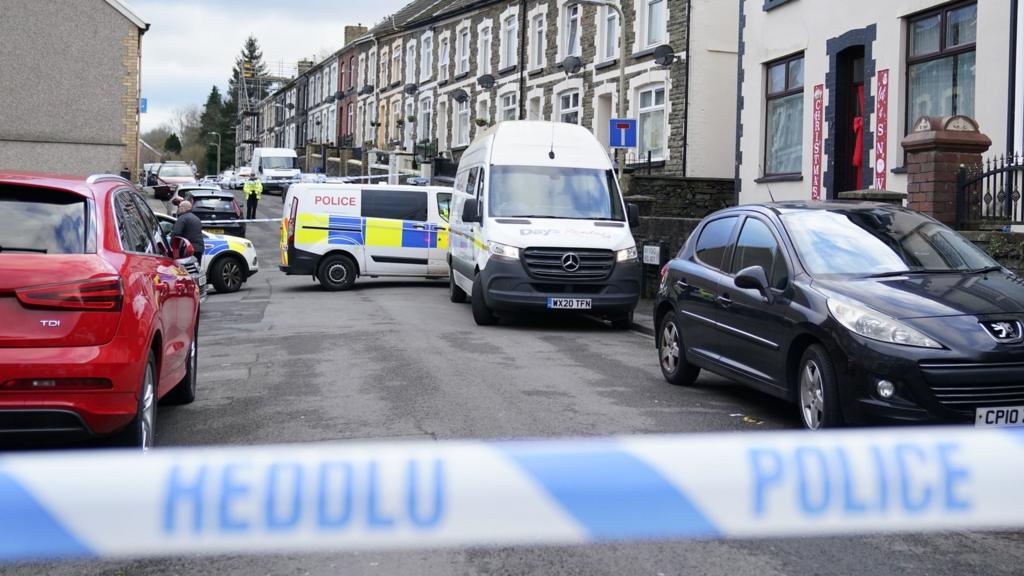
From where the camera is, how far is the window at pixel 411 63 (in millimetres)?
49812

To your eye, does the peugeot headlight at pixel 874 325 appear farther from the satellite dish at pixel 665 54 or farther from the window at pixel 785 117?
the satellite dish at pixel 665 54

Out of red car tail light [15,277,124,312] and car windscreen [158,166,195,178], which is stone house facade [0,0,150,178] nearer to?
car windscreen [158,166,195,178]

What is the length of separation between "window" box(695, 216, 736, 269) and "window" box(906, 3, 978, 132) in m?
8.08

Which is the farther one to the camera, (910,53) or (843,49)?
(843,49)

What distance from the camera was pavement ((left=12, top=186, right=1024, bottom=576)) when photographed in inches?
188

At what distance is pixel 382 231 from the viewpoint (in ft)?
73.5

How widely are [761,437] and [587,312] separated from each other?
12466 millimetres

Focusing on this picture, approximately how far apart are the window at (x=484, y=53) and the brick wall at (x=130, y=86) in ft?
39.2

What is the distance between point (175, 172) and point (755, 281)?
159 ft

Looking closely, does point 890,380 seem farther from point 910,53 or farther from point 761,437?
point 910,53

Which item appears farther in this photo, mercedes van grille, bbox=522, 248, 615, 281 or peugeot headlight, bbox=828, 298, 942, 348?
mercedes van grille, bbox=522, 248, 615, 281

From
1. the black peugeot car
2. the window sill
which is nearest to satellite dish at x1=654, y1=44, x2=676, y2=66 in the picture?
the window sill

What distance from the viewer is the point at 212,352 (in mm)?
12445

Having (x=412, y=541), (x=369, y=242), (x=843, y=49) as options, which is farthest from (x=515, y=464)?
(x=369, y=242)
